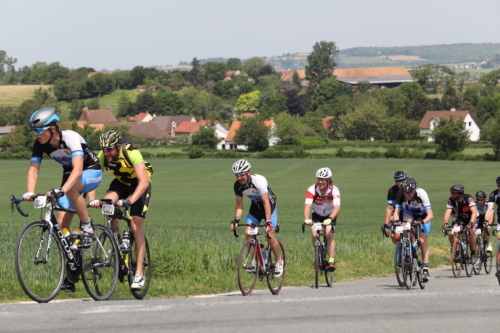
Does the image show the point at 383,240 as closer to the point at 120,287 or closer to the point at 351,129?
the point at 120,287

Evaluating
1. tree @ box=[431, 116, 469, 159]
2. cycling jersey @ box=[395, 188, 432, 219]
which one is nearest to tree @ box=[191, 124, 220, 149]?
tree @ box=[431, 116, 469, 159]

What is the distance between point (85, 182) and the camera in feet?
29.1

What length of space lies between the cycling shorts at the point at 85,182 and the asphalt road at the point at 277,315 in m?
1.20

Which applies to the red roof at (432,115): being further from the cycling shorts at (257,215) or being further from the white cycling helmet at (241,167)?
the white cycling helmet at (241,167)

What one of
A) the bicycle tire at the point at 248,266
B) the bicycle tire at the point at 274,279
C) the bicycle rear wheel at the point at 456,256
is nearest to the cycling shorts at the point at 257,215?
the bicycle tire at the point at 274,279

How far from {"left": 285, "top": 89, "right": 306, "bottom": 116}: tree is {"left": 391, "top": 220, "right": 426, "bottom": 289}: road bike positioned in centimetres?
17271

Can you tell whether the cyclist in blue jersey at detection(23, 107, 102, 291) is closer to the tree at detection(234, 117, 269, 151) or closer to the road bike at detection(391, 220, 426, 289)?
the road bike at detection(391, 220, 426, 289)

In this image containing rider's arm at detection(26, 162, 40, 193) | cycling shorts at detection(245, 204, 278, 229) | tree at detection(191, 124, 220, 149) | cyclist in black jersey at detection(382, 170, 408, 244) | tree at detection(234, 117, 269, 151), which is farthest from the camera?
tree at detection(191, 124, 220, 149)

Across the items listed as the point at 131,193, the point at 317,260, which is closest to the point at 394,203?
the point at 317,260

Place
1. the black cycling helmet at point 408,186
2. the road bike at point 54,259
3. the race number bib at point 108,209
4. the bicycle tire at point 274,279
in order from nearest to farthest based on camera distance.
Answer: the road bike at point 54,259, the race number bib at point 108,209, the bicycle tire at point 274,279, the black cycling helmet at point 408,186

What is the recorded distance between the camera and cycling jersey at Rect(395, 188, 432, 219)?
42.0 ft

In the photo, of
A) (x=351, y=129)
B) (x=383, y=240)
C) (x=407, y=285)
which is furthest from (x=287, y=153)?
(x=407, y=285)

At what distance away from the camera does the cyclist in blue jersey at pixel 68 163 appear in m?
8.26

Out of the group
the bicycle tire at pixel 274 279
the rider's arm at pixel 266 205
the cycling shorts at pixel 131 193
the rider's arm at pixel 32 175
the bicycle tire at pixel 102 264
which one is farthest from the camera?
the bicycle tire at pixel 274 279
